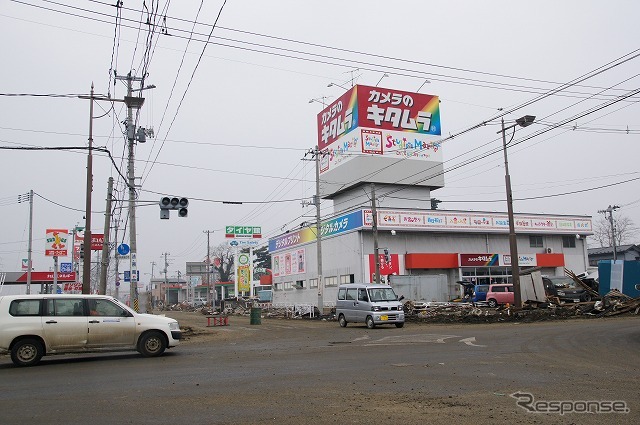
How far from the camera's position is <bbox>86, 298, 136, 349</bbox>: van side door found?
14602 millimetres

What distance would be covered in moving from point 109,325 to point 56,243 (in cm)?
2319

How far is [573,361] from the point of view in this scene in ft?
39.9

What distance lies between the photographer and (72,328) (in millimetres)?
14375

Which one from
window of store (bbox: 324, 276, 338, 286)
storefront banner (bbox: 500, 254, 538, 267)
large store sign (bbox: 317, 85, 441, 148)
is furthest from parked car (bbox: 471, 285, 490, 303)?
large store sign (bbox: 317, 85, 441, 148)

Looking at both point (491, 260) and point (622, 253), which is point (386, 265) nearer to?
point (491, 260)

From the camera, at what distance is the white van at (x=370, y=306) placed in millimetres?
25625

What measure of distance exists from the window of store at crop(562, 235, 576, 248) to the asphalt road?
43.3 meters

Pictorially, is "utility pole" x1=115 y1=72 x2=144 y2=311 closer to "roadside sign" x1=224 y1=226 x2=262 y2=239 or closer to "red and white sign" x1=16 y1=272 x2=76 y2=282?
"roadside sign" x1=224 y1=226 x2=262 y2=239

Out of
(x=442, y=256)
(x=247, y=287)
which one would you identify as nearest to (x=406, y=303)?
(x=442, y=256)

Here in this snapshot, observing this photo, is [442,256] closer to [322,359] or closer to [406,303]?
[406,303]

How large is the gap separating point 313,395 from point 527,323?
66.1ft

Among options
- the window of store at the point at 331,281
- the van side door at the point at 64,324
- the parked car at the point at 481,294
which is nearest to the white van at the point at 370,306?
the van side door at the point at 64,324

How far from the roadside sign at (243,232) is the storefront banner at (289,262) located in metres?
6.18

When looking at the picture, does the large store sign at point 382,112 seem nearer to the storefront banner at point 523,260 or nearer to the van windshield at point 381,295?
the storefront banner at point 523,260
